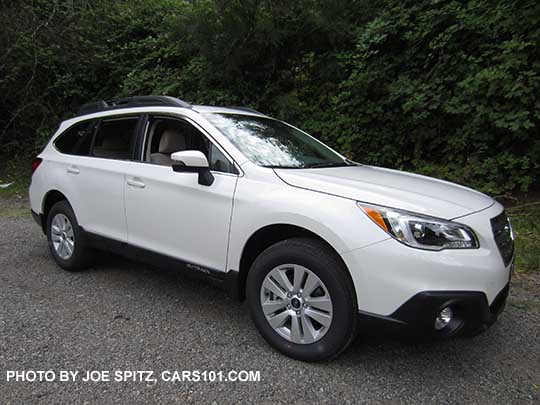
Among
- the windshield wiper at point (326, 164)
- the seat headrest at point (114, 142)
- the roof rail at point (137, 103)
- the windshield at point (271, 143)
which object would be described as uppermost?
the roof rail at point (137, 103)

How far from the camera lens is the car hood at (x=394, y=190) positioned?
2.32m

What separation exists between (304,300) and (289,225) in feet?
1.55

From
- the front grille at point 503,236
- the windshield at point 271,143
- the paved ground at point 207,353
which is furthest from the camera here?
the windshield at point 271,143

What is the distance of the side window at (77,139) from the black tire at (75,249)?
55 centimetres

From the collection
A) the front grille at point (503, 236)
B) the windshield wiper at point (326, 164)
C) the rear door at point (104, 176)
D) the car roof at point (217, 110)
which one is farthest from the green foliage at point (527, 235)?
the rear door at point (104, 176)

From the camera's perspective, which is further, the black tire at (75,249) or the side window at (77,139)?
the side window at (77,139)

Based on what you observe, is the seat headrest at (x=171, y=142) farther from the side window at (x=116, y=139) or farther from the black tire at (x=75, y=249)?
the black tire at (x=75, y=249)

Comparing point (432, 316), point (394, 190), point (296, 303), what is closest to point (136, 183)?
point (296, 303)

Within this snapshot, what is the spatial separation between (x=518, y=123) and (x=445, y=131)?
1205 millimetres

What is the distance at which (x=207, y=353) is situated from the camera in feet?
8.70

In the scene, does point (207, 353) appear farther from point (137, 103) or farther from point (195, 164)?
point (137, 103)

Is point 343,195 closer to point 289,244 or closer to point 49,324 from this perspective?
point 289,244

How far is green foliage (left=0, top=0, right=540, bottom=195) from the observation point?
5.55 metres

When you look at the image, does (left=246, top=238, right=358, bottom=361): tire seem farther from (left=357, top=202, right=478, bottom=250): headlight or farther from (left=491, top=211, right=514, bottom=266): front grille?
(left=491, top=211, right=514, bottom=266): front grille
